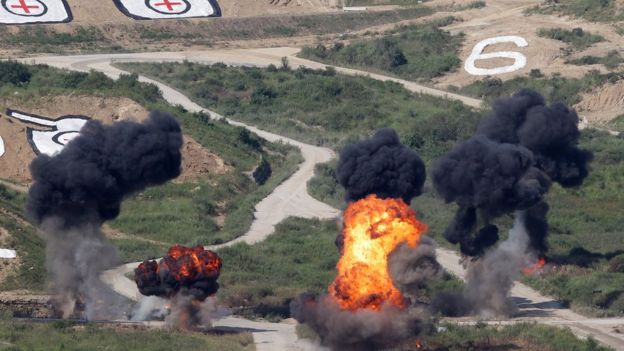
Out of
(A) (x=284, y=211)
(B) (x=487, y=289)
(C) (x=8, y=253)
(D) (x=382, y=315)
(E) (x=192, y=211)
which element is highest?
(D) (x=382, y=315)

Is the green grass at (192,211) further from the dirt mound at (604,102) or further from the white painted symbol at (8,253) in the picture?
the dirt mound at (604,102)

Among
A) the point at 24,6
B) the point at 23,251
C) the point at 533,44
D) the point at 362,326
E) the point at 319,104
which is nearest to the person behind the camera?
the point at 362,326

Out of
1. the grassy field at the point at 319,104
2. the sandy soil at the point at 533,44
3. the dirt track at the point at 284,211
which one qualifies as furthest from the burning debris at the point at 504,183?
the sandy soil at the point at 533,44

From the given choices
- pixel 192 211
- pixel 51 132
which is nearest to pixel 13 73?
pixel 51 132

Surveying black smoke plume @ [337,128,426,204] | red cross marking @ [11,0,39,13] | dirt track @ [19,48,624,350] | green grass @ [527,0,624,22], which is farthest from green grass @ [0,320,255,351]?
green grass @ [527,0,624,22]

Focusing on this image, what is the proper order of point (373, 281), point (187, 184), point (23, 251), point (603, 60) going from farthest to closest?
point (603, 60) < point (187, 184) < point (23, 251) < point (373, 281)

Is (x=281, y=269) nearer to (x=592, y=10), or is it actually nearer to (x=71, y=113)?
(x=71, y=113)
